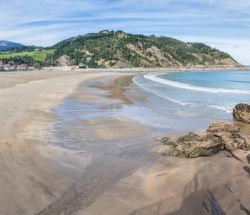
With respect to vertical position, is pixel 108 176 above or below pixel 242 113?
below

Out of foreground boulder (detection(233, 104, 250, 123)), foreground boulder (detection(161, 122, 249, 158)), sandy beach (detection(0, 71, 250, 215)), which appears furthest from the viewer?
foreground boulder (detection(233, 104, 250, 123))

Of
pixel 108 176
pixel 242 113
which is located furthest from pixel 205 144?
pixel 242 113

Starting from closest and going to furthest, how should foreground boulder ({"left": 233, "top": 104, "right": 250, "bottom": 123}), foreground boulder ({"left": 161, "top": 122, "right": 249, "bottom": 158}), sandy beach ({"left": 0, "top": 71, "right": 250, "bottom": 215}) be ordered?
sandy beach ({"left": 0, "top": 71, "right": 250, "bottom": 215}) → foreground boulder ({"left": 161, "top": 122, "right": 249, "bottom": 158}) → foreground boulder ({"left": 233, "top": 104, "right": 250, "bottom": 123})

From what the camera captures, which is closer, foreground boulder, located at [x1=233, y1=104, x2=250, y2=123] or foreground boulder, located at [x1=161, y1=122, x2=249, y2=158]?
foreground boulder, located at [x1=161, y1=122, x2=249, y2=158]

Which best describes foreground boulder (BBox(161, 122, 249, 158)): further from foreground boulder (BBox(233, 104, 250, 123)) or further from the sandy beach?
foreground boulder (BBox(233, 104, 250, 123))

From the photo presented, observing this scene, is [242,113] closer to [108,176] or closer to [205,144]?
[205,144]

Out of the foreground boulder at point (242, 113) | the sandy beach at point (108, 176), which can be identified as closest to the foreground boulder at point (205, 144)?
the sandy beach at point (108, 176)

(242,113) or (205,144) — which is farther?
(242,113)

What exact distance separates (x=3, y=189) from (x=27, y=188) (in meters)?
0.50

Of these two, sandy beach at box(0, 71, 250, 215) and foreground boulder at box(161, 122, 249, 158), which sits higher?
foreground boulder at box(161, 122, 249, 158)

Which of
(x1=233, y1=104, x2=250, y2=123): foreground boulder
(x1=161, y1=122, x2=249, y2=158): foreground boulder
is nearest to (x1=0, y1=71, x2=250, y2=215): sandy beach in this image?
(x1=161, y1=122, x2=249, y2=158): foreground boulder

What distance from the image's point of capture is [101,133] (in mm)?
15430

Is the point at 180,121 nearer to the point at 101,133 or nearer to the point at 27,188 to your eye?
the point at 101,133

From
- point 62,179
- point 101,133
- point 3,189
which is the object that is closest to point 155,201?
point 62,179
